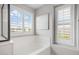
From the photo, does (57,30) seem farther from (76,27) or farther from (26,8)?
(26,8)

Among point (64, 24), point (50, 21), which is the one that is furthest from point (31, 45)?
point (64, 24)

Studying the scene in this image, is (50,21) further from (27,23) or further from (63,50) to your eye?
(63,50)

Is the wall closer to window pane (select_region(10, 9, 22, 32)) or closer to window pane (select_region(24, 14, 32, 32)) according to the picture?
window pane (select_region(24, 14, 32, 32))

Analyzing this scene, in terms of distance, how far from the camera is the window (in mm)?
1186

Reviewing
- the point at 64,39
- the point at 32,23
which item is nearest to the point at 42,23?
the point at 32,23

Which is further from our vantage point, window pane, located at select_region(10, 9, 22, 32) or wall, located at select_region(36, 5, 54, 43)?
wall, located at select_region(36, 5, 54, 43)

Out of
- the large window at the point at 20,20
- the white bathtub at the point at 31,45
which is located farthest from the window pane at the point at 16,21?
the white bathtub at the point at 31,45

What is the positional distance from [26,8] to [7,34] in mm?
410

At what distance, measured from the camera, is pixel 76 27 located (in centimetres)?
115

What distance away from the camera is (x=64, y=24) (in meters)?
1.29

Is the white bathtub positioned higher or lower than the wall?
lower

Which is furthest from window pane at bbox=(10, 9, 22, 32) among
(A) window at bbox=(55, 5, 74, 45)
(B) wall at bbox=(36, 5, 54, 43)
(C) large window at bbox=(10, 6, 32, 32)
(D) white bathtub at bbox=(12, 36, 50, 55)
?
(A) window at bbox=(55, 5, 74, 45)

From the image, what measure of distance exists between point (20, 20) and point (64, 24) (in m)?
0.62

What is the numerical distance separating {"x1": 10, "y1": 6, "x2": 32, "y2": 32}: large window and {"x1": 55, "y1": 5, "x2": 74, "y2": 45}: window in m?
0.43
